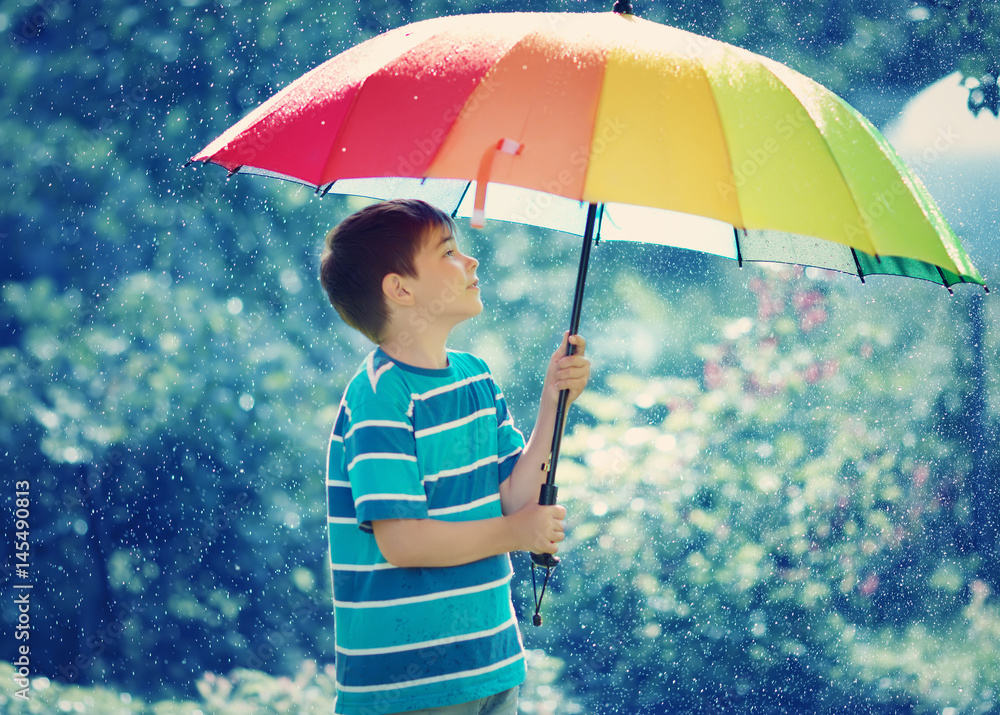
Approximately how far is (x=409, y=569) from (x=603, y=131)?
59 centimetres

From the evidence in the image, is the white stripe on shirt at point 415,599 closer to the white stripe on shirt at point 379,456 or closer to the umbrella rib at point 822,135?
the white stripe on shirt at point 379,456

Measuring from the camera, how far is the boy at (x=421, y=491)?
49.3 inches

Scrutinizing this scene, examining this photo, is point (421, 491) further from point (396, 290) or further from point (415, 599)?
point (396, 290)

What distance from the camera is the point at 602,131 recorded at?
1.12 metres

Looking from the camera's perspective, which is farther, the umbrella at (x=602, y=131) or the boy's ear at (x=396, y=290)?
the boy's ear at (x=396, y=290)

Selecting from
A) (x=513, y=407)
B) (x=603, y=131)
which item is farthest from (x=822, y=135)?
(x=513, y=407)

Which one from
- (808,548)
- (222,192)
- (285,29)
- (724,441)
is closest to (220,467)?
(222,192)

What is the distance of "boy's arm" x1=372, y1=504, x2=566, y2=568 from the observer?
4.06 feet

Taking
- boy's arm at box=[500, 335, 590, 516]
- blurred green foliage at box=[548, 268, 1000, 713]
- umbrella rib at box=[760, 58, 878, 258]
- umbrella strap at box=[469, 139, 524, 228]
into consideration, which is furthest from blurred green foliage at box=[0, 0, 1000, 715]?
umbrella strap at box=[469, 139, 524, 228]

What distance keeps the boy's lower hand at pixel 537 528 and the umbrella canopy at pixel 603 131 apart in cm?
40

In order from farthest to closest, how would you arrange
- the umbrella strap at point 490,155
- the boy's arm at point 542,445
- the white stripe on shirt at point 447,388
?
the boy's arm at point 542,445 < the white stripe on shirt at point 447,388 < the umbrella strap at point 490,155

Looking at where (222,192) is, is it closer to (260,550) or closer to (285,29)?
(285,29)

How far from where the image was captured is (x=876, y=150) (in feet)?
4.44

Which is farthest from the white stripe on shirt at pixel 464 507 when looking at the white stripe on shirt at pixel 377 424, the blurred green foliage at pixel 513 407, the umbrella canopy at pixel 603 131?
the blurred green foliage at pixel 513 407
